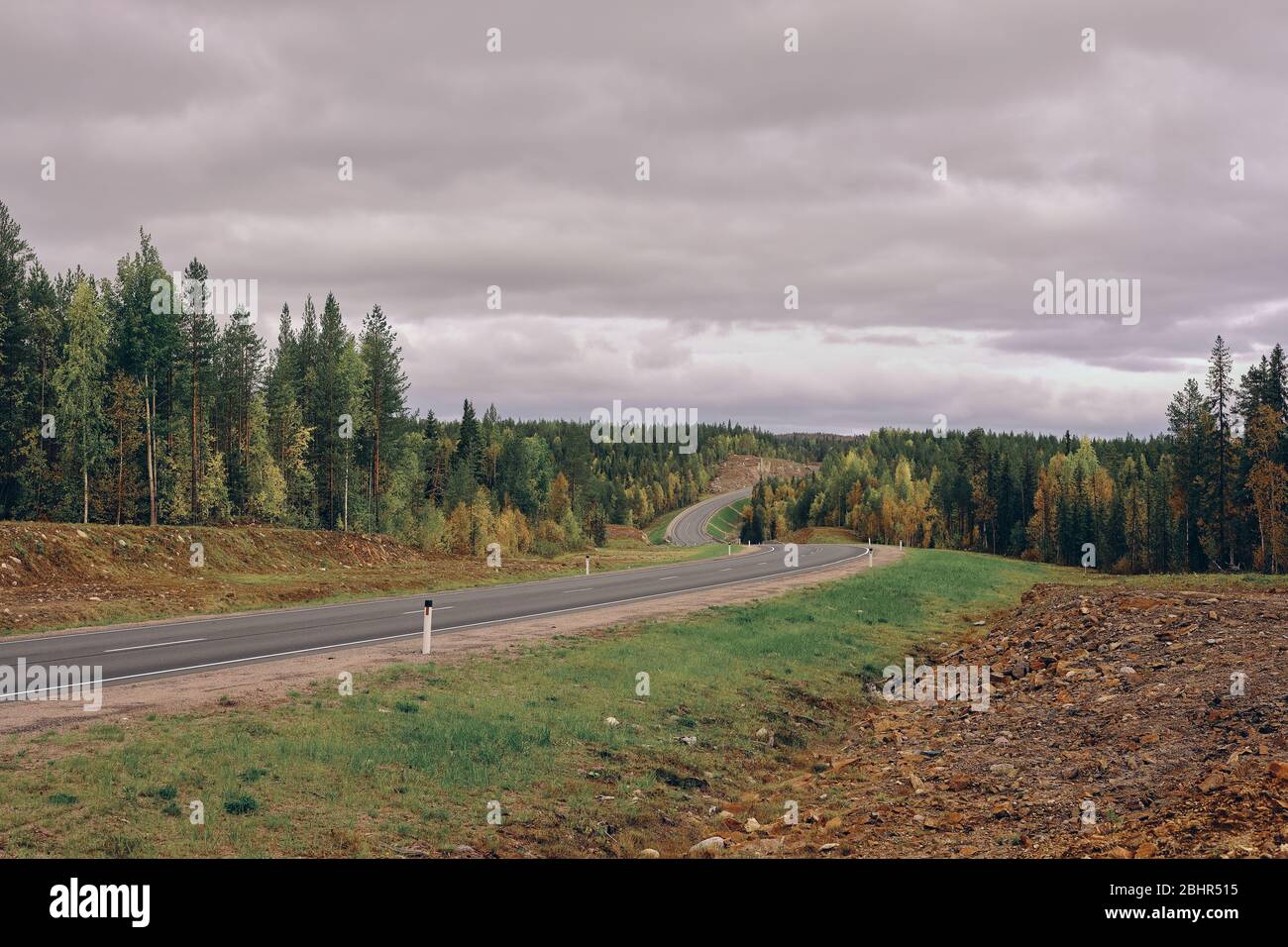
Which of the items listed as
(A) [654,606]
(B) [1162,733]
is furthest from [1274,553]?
(B) [1162,733]

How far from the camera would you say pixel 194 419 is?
5228 centimetres

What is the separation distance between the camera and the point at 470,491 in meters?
89.6

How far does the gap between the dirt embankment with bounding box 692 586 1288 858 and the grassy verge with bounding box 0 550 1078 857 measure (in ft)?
4.08

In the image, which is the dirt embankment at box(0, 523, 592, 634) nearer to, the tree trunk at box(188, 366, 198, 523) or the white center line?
the white center line

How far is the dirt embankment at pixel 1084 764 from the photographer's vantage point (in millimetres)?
8531

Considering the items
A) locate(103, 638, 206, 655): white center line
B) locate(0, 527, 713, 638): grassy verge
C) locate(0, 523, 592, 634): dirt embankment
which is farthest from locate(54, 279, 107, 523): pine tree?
locate(103, 638, 206, 655): white center line

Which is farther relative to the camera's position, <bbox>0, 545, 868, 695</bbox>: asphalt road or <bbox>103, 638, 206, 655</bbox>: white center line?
<bbox>103, 638, 206, 655</bbox>: white center line

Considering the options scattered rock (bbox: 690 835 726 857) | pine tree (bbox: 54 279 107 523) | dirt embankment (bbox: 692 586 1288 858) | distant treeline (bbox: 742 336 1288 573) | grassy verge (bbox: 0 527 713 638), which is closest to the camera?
dirt embankment (bbox: 692 586 1288 858)

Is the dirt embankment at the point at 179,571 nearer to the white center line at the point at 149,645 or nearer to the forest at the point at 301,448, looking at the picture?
the white center line at the point at 149,645

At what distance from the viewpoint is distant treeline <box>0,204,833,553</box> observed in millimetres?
48969

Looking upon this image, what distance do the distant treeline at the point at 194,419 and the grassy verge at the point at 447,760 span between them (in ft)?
135

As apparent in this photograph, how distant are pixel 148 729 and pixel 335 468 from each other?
180ft

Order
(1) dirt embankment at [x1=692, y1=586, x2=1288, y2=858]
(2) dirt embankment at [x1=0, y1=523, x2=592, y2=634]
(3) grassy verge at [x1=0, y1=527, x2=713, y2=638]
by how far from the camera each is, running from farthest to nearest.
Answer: (2) dirt embankment at [x1=0, y1=523, x2=592, y2=634]
(3) grassy verge at [x1=0, y1=527, x2=713, y2=638]
(1) dirt embankment at [x1=692, y1=586, x2=1288, y2=858]
